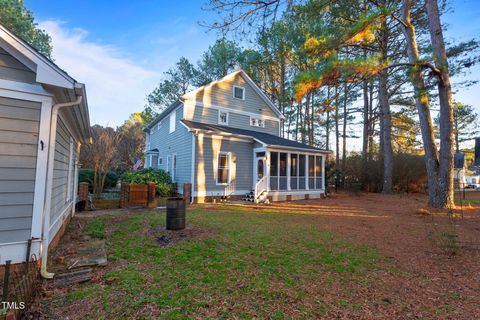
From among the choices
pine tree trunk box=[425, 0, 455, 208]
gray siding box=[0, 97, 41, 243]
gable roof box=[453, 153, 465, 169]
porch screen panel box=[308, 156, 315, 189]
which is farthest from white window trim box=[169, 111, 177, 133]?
gable roof box=[453, 153, 465, 169]

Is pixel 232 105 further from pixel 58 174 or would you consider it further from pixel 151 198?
Answer: pixel 58 174

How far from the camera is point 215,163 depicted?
12406 mm

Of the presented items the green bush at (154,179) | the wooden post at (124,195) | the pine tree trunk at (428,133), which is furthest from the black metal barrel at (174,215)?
the pine tree trunk at (428,133)

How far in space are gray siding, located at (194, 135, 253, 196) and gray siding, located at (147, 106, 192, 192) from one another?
71 centimetres

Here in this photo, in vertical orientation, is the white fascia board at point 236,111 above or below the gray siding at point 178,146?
above

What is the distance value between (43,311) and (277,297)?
2.59 metres

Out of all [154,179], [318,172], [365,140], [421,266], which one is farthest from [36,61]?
[365,140]

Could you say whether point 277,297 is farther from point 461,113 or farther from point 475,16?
point 461,113

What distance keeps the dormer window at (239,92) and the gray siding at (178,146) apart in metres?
3.58

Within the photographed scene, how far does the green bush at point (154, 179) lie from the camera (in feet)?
40.0

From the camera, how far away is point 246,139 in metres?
13.3

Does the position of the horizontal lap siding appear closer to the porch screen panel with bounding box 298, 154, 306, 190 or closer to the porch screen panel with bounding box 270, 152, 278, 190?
the porch screen panel with bounding box 270, 152, 278, 190

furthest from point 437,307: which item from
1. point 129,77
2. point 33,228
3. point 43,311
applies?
point 129,77

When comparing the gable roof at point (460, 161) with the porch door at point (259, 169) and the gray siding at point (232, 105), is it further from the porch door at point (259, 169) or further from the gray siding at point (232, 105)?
the gray siding at point (232, 105)
